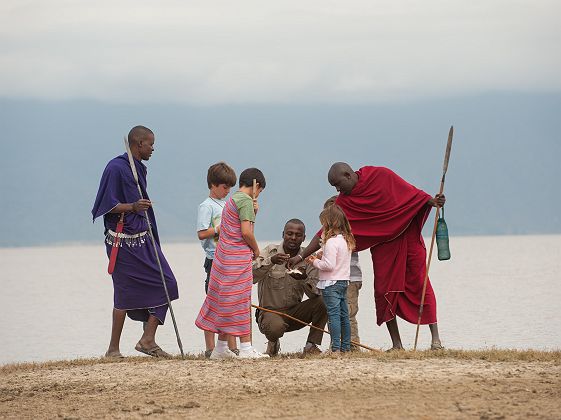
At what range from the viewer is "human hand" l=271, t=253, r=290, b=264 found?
13.0 m

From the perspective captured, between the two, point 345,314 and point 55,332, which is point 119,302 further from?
point 55,332

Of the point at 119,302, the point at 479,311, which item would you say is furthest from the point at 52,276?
the point at 119,302

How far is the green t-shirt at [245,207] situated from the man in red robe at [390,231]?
117cm

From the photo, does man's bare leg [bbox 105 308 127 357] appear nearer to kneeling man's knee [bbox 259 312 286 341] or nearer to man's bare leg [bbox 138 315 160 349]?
man's bare leg [bbox 138 315 160 349]

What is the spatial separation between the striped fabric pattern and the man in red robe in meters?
1.30

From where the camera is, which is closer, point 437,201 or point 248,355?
point 248,355

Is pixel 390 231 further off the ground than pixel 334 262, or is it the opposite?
pixel 390 231

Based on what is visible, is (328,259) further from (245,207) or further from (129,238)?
(129,238)

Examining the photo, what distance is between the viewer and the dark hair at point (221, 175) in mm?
13617

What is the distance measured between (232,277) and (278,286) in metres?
1.00

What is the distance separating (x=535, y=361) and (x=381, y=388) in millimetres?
2069

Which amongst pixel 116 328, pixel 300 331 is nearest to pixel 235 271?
pixel 116 328

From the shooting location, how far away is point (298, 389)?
11.1 m

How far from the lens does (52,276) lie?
76.4 metres
